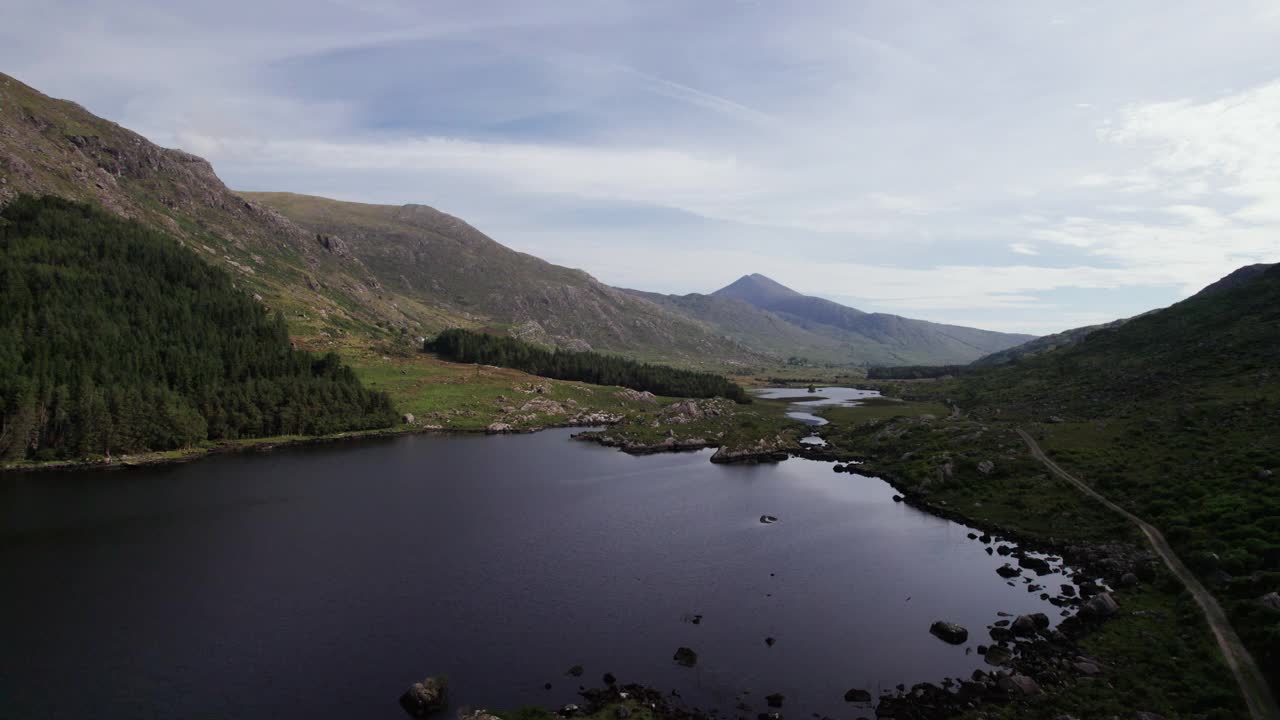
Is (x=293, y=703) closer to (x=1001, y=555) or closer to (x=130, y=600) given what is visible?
(x=130, y=600)

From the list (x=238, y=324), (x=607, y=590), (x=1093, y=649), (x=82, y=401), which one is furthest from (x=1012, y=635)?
(x=238, y=324)

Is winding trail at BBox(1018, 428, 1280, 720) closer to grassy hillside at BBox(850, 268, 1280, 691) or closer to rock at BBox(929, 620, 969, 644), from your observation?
grassy hillside at BBox(850, 268, 1280, 691)

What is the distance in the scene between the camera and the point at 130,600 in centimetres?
5516

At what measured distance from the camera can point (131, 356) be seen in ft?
435

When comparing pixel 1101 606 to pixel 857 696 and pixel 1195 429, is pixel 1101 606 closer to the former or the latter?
pixel 857 696

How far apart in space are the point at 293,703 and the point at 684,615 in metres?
32.2

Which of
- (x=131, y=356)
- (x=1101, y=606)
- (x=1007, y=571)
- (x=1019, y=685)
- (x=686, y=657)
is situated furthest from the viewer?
(x=131, y=356)

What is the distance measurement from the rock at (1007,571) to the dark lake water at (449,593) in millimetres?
1941

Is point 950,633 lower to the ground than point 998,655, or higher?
lower

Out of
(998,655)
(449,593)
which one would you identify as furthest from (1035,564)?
(449,593)

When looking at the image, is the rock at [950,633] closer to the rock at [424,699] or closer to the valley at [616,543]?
the valley at [616,543]

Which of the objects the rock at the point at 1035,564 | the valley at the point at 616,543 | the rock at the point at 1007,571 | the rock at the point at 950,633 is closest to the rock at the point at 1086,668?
the valley at the point at 616,543

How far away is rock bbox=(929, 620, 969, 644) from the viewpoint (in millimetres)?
50869

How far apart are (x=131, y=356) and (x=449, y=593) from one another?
409ft
